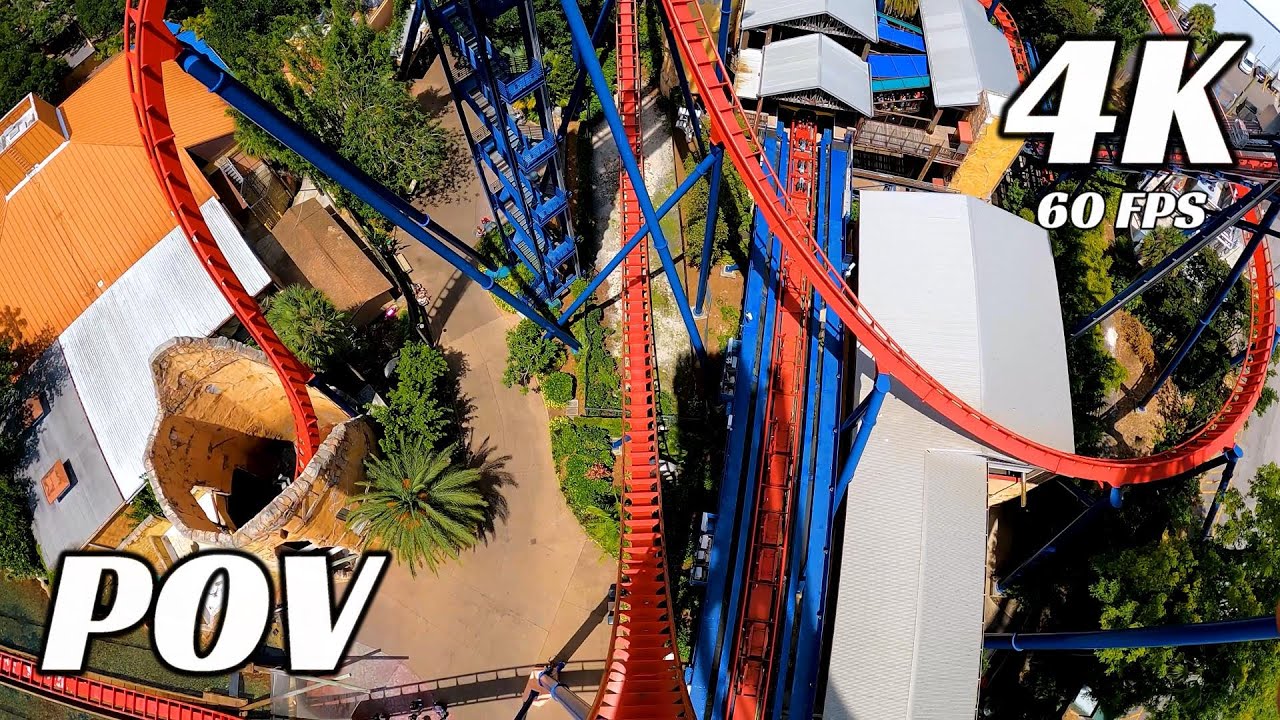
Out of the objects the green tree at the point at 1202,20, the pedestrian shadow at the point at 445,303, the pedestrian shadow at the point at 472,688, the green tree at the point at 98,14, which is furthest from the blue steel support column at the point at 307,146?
the green tree at the point at 1202,20

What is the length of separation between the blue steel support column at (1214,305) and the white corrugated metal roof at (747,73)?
55.2 feet

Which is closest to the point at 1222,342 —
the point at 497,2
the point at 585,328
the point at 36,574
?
the point at 585,328

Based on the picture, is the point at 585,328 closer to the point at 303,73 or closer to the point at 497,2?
the point at 497,2

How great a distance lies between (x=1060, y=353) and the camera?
22016 millimetres

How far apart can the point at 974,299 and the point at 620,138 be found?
12478 millimetres

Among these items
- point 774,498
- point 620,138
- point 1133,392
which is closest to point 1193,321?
point 1133,392

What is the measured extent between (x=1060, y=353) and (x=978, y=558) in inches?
298

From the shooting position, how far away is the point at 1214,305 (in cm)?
2255

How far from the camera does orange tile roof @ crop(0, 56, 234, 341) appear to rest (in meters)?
25.4

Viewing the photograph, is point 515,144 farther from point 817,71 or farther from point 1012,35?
point 1012,35

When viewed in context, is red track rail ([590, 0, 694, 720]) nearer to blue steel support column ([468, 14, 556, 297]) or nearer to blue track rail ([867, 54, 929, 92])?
blue steel support column ([468, 14, 556, 297])

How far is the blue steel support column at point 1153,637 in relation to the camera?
1318 cm

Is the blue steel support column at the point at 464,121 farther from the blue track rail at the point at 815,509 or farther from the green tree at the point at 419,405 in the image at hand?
the blue track rail at the point at 815,509

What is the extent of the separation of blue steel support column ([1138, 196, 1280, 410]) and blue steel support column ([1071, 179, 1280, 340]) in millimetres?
648
